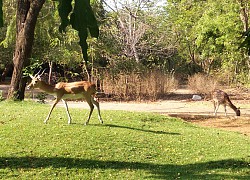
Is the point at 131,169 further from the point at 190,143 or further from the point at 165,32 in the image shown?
the point at 165,32

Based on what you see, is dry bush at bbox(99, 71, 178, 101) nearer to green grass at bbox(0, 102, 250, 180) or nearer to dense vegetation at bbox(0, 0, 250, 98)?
dense vegetation at bbox(0, 0, 250, 98)

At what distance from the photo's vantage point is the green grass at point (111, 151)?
583cm

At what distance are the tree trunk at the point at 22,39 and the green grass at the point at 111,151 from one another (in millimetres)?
3349

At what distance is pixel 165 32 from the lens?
22453 mm

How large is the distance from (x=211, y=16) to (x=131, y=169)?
49.5 feet

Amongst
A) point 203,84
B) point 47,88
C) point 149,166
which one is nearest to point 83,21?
point 149,166

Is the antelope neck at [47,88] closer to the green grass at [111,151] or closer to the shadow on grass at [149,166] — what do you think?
the green grass at [111,151]

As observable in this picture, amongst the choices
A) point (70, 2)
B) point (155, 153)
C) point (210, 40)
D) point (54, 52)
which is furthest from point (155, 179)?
point (210, 40)

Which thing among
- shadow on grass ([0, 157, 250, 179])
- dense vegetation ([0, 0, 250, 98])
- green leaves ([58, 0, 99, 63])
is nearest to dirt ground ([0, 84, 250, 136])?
dense vegetation ([0, 0, 250, 98])

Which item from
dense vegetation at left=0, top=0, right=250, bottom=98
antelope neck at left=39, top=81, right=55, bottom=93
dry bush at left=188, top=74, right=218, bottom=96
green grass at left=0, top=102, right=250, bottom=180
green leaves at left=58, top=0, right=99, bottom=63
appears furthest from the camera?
dry bush at left=188, top=74, right=218, bottom=96

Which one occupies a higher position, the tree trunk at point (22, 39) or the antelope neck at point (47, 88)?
the tree trunk at point (22, 39)

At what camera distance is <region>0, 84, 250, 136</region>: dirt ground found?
42.1ft

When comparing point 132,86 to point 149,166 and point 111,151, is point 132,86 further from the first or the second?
point 149,166

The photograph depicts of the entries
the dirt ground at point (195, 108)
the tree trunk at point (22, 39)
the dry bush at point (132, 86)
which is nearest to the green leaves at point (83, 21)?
the dirt ground at point (195, 108)
